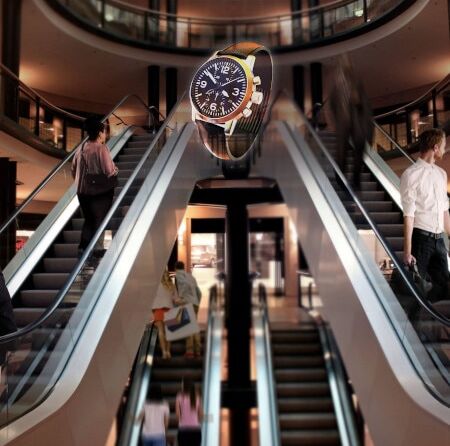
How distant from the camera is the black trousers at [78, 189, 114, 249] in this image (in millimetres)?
4812

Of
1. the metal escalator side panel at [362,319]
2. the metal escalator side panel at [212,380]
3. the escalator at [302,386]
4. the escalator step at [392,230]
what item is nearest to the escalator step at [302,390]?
the escalator at [302,386]

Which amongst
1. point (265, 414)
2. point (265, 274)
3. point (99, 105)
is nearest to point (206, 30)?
point (99, 105)

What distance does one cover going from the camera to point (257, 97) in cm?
555

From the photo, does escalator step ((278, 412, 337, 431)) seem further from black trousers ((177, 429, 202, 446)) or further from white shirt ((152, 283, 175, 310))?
white shirt ((152, 283, 175, 310))

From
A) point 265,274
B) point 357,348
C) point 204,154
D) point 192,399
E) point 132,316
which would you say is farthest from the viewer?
point 265,274

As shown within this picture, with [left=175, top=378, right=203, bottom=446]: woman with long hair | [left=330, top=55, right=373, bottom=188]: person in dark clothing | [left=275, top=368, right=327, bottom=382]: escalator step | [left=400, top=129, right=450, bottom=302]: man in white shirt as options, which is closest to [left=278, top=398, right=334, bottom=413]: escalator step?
[left=275, top=368, right=327, bottom=382]: escalator step

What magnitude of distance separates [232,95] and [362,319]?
2.50 m

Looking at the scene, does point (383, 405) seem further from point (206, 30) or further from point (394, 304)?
point (206, 30)

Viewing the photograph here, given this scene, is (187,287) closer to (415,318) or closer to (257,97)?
(415,318)

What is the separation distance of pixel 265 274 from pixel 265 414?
691 centimetres

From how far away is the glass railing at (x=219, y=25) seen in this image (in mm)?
11920

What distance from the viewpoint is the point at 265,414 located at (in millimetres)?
8547

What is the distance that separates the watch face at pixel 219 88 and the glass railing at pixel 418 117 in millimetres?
2043

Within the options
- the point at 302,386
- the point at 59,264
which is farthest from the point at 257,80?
the point at 302,386
